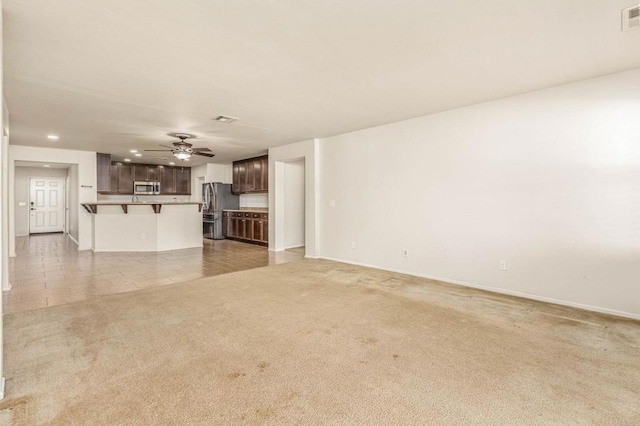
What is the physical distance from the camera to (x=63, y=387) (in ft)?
6.34

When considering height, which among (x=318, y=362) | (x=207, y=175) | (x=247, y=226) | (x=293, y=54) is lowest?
(x=318, y=362)

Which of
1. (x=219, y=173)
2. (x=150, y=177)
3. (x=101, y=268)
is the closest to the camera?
(x=101, y=268)

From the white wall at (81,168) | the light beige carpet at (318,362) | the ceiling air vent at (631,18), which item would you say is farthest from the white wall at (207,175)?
the ceiling air vent at (631,18)

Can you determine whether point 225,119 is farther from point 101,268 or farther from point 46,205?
point 46,205

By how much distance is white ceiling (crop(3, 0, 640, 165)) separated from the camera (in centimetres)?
206

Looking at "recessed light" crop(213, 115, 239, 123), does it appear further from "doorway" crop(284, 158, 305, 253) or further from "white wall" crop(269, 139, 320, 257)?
"doorway" crop(284, 158, 305, 253)

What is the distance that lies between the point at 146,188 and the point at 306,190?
238 inches

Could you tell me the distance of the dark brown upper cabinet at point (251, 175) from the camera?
26.6 feet

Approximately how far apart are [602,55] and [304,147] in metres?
4.57

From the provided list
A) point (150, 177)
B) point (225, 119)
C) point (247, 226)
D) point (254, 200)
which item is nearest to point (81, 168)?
point (150, 177)

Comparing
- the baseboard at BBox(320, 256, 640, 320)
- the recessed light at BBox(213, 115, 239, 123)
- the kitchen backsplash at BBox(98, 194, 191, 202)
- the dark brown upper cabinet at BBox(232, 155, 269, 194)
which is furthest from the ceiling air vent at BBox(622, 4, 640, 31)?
the kitchen backsplash at BBox(98, 194, 191, 202)

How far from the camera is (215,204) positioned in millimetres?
9141

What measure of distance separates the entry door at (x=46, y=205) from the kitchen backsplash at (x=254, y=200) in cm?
631

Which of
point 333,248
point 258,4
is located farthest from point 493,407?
point 333,248
